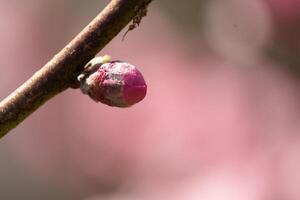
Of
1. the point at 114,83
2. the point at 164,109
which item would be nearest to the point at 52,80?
the point at 114,83

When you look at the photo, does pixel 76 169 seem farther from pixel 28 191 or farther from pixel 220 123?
pixel 220 123

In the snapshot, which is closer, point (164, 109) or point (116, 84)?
point (116, 84)

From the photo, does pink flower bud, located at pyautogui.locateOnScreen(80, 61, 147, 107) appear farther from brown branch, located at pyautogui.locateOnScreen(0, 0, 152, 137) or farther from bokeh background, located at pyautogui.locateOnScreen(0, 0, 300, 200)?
bokeh background, located at pyautogui.locateOnScreen(0, 0, 300, 200)

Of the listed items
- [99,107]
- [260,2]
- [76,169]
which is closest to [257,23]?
[260,2]

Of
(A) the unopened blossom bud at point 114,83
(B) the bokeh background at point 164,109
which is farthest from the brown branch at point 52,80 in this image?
(B) the bokeh background at point 164,109

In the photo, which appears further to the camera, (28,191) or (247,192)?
Result: (28,191)

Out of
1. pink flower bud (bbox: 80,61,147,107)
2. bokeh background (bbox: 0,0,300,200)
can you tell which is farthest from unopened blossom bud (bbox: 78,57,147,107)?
bokeh background (bbox: 0,0,300,200)

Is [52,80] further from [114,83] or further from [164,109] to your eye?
[164,109]

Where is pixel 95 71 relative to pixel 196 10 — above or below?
below
